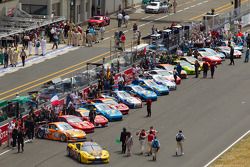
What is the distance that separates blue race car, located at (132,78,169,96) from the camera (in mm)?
76812

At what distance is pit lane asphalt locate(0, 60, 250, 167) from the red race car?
20.9m

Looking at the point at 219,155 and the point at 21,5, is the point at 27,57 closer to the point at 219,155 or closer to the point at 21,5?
the point at 21,5

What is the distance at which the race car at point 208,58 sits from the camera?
3438 inches

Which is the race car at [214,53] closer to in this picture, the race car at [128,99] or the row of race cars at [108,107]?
the row of race cars at [108,107]

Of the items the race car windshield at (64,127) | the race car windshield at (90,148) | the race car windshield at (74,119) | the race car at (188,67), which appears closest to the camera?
the race car windshield at (90,148)

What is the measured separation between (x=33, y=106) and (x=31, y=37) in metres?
25.8

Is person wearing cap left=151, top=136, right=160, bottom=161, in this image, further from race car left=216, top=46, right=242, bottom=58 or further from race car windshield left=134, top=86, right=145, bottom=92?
race car left=216, top=46, right=242, bottom=58

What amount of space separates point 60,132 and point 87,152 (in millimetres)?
5161

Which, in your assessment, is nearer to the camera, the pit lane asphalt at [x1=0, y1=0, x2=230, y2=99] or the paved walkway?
the pit lane asphalt at [x1=0, y1=0, x2=230, y2=99]

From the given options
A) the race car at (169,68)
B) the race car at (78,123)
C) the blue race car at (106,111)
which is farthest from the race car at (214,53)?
the race car at (78,123)

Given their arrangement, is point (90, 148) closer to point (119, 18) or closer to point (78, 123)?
point (78, 123)

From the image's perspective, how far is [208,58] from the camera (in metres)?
87.6

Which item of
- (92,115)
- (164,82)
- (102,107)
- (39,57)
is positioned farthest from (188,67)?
(92,115)

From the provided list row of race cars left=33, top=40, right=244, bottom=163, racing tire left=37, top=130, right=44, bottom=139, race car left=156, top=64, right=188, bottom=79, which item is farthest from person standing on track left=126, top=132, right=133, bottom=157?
race car left=156, top=64, right=188, bottom=79
